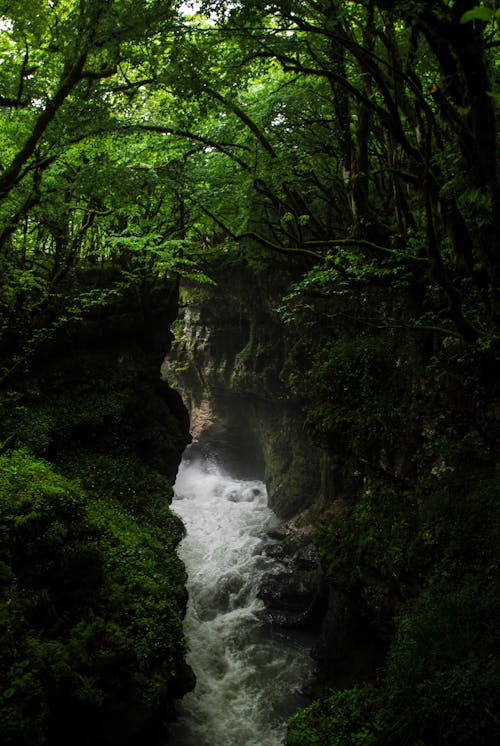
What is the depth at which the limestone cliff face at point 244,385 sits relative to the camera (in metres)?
19.5

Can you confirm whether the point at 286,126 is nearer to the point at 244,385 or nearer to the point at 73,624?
the point at 73,624

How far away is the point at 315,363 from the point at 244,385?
9.74 metres

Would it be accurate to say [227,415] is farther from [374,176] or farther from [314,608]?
[374,176]

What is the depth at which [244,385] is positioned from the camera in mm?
21656

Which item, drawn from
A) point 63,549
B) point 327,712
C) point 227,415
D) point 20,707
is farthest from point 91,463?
point 227,415

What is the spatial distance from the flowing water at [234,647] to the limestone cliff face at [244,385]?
9.31 feet

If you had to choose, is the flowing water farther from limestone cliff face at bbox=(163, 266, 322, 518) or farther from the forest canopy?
the forest canopy

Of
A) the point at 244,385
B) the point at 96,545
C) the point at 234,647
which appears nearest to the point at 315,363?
the point at 96,545

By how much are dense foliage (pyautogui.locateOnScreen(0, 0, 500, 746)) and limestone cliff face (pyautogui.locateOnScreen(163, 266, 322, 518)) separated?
729 centimetres

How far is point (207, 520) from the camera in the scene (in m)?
19.8

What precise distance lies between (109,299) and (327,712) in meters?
10.8

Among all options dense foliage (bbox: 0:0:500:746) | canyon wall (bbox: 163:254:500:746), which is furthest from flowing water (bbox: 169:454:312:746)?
dense foliage (bbox: 0:0:500:746)

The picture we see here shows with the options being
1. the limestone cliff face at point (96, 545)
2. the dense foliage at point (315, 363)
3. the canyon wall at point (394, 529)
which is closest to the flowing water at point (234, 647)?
the canyon wall at point (394, 529)

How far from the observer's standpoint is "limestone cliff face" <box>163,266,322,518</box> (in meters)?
19.5
